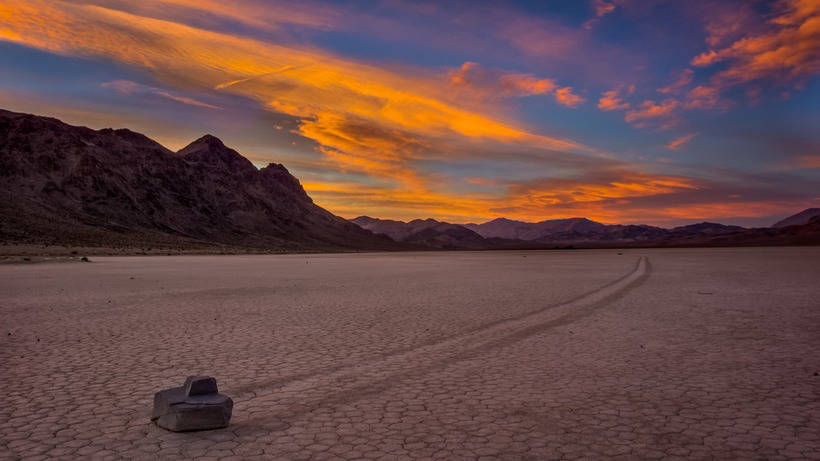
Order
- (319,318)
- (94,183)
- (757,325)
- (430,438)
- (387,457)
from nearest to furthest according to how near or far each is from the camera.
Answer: (387,457)
(430,438)
(757,325)
(319,318)
(94,183)

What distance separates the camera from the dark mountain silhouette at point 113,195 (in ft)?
367

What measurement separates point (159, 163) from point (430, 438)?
192m

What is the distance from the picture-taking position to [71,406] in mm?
6133

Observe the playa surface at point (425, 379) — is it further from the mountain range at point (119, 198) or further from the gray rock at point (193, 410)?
the mountain range at point (119, 198)

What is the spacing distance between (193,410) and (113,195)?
160022 millimetres

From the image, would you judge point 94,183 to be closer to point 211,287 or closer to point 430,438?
point 211,287

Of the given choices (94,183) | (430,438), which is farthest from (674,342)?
(94,183)

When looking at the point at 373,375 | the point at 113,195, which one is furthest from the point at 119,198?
the point at 373,375

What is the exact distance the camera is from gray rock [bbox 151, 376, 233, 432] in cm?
530

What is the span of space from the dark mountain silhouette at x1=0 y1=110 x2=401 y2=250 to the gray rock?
309ft

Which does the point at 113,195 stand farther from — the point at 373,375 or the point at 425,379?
the point at 425,379

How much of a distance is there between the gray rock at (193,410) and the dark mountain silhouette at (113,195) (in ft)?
309

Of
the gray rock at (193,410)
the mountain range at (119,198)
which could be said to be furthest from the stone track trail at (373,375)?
the mountain range at (119,198)

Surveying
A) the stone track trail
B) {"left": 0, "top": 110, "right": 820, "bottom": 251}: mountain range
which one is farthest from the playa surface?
{"left": 0, "top": 110, "right": 820, "bottom": 251}: mountain range
